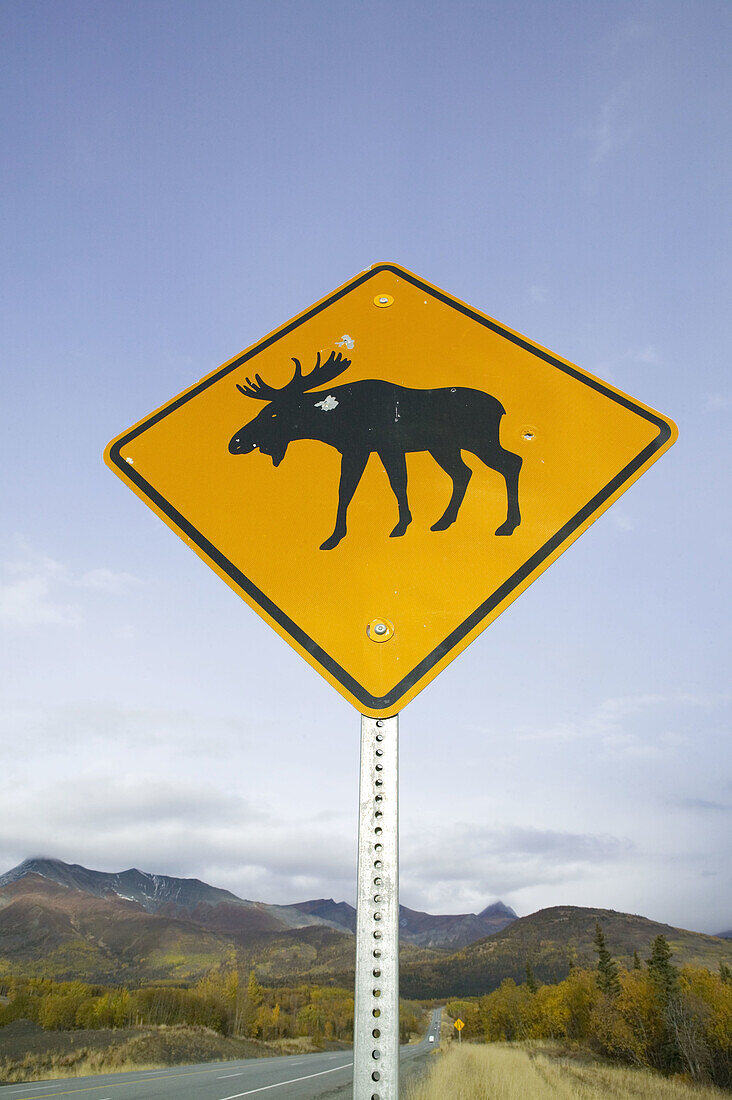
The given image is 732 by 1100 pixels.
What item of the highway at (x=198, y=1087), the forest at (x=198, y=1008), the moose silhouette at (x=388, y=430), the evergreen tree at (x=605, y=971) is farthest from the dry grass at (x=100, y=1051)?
the evergreen tree at (x=605, y=971)

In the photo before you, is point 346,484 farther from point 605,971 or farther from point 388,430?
point 605,971

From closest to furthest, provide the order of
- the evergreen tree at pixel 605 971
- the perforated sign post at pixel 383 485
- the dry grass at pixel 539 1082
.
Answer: the perforated sign post at pixel 383 485 → the dry grass at pixel 539 1082 → the evergreen tree at pixel 605 971

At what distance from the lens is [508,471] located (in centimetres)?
135

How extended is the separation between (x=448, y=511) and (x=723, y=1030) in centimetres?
5695

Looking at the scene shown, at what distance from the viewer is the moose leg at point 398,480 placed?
1.31 metres

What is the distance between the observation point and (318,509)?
1.38 m

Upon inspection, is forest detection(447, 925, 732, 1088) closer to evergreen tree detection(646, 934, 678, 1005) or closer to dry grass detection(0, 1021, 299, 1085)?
evergreen tree detection(646, 934, 678, 1005)

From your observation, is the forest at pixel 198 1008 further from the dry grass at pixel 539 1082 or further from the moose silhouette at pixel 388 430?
the moose silhouette at pixel 388 430

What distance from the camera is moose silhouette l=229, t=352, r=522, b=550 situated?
1354 millimetres

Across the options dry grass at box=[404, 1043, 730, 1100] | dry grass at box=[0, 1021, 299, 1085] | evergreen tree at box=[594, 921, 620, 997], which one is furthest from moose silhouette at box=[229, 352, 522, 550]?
evergreen tree at box=[594, 921, 620, 997]

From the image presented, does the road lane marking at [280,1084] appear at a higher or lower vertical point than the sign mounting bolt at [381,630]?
lower

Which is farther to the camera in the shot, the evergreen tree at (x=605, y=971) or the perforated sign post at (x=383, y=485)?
the evergreen tree at (x=605, y=971)

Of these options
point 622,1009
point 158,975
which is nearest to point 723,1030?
point 622,1009

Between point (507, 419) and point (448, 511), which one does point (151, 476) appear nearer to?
point (448, 511)
